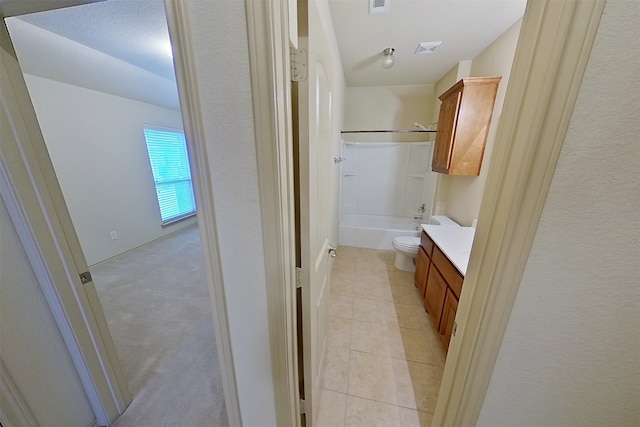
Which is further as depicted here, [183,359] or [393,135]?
[393,135]

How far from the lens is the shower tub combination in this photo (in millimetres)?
3480

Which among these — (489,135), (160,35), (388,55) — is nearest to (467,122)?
(489,135)

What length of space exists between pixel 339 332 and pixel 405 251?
52.5 inches

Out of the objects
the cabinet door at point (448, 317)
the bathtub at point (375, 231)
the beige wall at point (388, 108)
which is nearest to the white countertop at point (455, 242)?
the cabinet door at point (448, 317)

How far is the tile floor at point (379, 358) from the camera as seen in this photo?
134 centimetres

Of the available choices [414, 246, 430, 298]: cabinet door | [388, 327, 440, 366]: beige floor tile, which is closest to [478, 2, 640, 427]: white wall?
[388, 327, 440, 366]: beige floor tile

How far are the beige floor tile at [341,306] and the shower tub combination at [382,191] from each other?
→ 1347mm

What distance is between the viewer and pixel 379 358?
1680 millimetres

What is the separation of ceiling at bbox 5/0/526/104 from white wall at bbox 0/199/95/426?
167 centimetres

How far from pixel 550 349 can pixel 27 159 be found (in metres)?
2.03

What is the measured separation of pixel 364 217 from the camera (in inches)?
159

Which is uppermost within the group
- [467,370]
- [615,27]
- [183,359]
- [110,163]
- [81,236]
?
[615,27]

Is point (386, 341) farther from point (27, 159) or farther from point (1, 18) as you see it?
point (1, 18)

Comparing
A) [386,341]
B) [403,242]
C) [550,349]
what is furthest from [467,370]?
[403,242]
